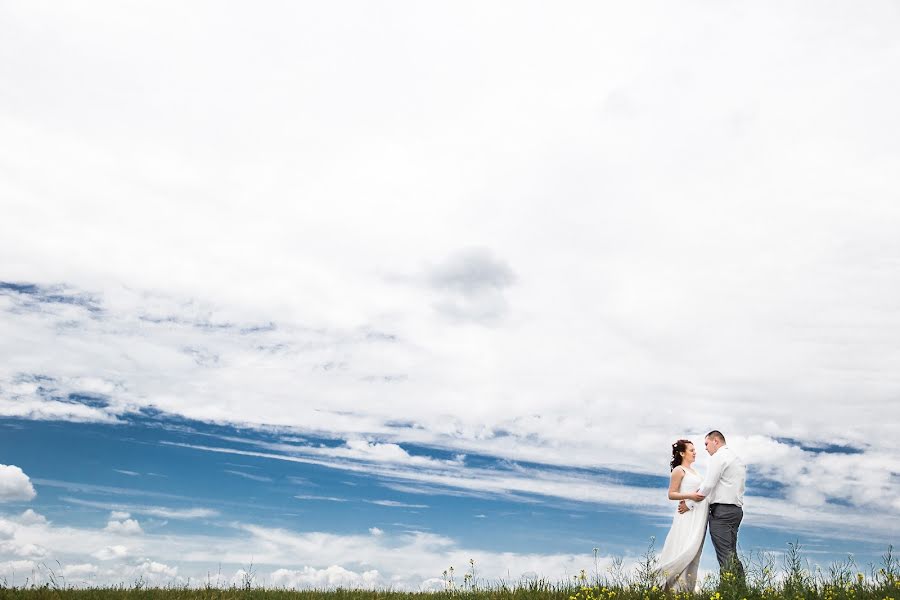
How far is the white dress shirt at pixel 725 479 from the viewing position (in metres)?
15.0

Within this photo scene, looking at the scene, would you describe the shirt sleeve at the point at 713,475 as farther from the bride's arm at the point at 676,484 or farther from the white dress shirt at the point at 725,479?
the bride's arm at the point at 676,484

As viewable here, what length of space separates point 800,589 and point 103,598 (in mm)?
12232

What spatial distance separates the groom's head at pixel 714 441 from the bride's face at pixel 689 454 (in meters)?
0.34

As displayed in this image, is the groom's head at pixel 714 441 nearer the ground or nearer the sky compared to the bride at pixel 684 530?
nearer the sky

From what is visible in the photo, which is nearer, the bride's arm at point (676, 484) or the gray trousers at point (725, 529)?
the gray trousers at point (725, 529)

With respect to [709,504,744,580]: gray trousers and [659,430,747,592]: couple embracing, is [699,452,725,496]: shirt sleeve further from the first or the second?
[709,504,744,580]: gray trousers

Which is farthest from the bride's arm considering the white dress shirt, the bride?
the white dress shirt

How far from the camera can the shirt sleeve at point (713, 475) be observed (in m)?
15.0

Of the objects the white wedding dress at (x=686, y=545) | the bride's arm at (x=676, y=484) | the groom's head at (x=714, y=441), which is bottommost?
the white wedding dress at (x=686, y=545)

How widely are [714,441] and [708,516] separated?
1.52 metres

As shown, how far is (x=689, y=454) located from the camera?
15.7m

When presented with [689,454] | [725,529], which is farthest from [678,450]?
[725,529]

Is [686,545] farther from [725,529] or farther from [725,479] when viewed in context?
[725,479]

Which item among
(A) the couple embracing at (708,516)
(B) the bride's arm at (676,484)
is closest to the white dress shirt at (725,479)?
(A) the couple embracing at (708,516)
